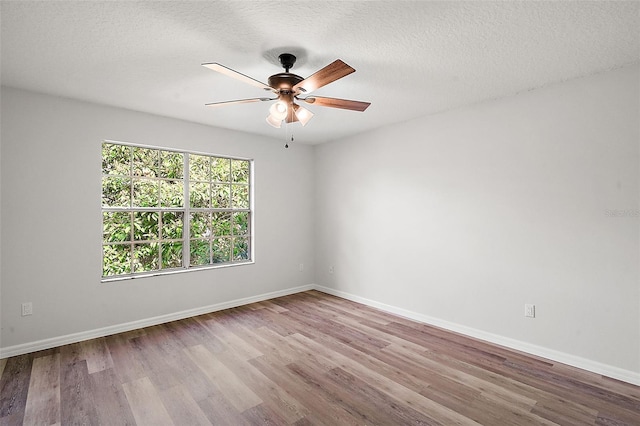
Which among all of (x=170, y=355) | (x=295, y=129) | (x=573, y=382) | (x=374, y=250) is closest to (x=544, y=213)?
(x=573, y=382)

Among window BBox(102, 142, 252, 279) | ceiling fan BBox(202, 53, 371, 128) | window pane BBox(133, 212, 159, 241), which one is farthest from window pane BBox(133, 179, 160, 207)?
ceiling fan BBox(202, 53, 371, 128)

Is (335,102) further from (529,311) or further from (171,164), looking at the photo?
(529,311)

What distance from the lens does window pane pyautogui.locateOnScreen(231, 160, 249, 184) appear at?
4.63m

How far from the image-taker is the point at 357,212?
475cm

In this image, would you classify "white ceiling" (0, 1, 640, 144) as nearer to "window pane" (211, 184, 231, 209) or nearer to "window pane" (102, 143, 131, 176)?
"window pane" (102, 143, 131, 176)

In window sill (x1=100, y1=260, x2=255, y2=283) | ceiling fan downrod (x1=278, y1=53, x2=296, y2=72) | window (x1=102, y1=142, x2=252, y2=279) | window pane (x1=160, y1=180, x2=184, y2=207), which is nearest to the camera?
ceiling fan downrod (x1=278, y1=53, x2=296, y2=72)

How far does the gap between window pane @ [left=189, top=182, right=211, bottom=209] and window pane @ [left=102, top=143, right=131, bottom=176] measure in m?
0.76

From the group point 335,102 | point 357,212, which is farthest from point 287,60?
point 357,212

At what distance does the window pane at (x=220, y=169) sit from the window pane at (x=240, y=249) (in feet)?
→ 2.98

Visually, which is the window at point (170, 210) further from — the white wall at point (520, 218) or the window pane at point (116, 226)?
the white wall at point (520, 218)

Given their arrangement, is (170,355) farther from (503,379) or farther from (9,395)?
(503,379)

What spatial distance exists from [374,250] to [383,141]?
1532 millimetres

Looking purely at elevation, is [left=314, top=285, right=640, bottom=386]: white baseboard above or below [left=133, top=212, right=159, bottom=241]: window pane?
below

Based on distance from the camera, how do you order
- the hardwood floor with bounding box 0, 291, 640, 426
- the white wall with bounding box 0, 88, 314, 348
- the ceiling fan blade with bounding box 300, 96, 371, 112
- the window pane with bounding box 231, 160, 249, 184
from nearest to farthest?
the hardwood floor with bounding box 0, 291, 640, 426
the ceiling fan blade with bounding box 300, 96, 371, 112
the white wall with bounding box 0, 88, 314, 348
the window pane with bounding box 231, 160, 249, 184
